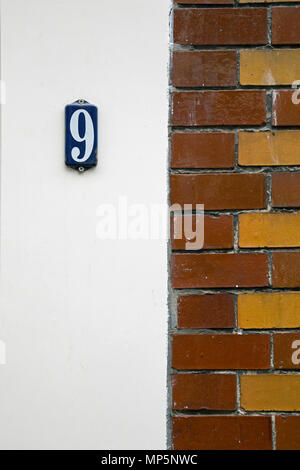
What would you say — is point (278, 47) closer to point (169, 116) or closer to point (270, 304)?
point (169, 116)

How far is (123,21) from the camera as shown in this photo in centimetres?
159

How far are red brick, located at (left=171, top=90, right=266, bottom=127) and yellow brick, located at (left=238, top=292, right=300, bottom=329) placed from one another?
44cm

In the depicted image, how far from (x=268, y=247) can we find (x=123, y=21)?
68 cm

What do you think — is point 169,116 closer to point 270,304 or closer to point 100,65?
point 100,65

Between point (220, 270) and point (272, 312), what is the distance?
0.16 meters

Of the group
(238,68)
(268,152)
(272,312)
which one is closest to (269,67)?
(238,68)

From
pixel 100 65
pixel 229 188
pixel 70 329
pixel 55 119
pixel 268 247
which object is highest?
pixel 100 65

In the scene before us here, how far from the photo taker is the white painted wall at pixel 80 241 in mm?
1546

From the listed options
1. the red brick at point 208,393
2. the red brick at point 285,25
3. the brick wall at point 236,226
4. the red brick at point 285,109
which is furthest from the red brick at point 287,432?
the red brick at point 285,25

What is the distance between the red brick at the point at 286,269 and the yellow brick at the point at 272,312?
0.03 metres

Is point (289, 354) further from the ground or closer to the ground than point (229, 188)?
closer to the ground

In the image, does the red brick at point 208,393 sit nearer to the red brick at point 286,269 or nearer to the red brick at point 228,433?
the red brick at point 228,433

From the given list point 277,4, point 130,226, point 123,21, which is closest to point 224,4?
point 277,4

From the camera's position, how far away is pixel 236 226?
155cm
